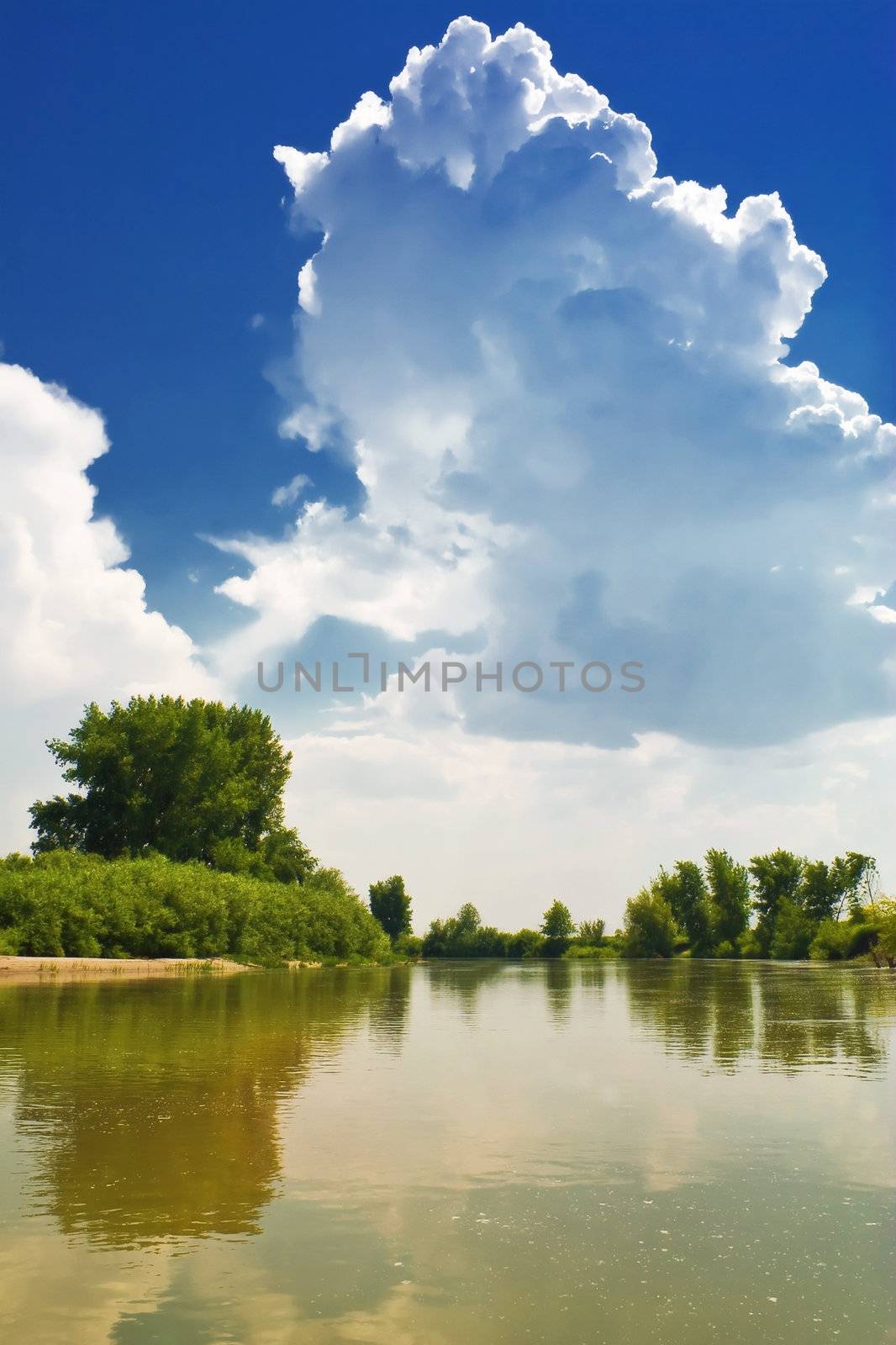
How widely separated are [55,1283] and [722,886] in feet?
362

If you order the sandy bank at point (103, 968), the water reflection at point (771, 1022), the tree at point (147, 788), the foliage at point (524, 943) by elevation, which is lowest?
the foliage at point (524, 943)

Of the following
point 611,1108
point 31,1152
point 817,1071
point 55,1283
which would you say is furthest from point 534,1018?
point 55,1283

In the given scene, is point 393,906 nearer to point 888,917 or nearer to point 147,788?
point 147,788

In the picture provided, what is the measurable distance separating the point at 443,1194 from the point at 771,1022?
42.1 feet

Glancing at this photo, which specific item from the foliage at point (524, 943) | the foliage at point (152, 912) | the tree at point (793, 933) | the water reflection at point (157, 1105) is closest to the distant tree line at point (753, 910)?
the tree at point (793, 933)

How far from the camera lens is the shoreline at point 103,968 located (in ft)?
104

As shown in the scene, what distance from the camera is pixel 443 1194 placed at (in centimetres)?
602

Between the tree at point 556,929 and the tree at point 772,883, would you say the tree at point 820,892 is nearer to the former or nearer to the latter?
the tree at point 772,883

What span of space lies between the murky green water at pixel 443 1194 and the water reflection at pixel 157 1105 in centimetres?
4

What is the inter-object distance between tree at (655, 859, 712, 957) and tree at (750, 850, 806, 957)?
808 cm

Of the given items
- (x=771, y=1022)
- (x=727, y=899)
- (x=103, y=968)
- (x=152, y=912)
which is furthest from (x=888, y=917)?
(x=727, y=899)

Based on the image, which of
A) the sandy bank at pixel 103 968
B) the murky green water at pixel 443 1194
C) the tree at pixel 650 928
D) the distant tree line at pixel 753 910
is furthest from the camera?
the tree at pixel 650 928

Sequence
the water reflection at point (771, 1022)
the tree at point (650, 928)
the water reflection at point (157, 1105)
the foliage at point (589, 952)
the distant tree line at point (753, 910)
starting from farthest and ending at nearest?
1. the foliage at point (589, 952)
2. the tree at point (650, 928)
3. the distant tree line at point (753, 910)
4. the water reflection at point (771, 1022)
5. the water reflection at point (157, 1105)

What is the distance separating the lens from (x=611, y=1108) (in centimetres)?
881
